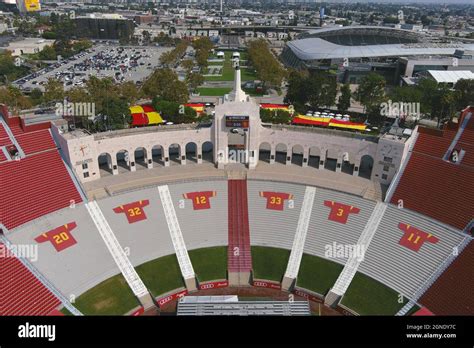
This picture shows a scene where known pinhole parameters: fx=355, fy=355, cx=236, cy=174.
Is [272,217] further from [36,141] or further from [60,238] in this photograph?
[36,141]

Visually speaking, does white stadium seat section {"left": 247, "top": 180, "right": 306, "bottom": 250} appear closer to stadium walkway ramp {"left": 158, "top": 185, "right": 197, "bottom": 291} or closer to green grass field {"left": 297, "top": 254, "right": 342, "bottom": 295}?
green grass field {"left": 297, "top": 254, "right": 342, "bottom": 295}

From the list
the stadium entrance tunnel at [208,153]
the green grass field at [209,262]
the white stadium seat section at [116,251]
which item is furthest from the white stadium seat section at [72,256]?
the stadium entrance tunnel at [208,153]

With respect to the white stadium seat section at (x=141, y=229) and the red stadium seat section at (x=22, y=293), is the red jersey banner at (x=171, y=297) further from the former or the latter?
the red stadium seat section at (x=22, y=293)

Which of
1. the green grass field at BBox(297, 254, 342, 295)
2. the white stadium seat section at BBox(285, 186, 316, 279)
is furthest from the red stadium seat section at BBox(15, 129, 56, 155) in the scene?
the green grass field at BBox(297, 254, 342, 295)

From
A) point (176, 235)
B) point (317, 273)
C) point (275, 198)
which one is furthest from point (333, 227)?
point (176, 235)

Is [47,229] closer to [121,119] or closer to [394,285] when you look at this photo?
[121,119]
